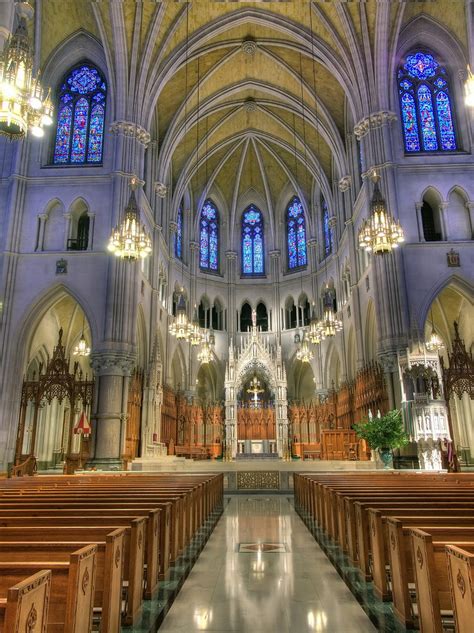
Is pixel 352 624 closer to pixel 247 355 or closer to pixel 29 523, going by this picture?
pixel 29 523

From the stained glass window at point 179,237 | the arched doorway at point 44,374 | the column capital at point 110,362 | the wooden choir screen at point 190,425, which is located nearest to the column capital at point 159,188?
the stained glass window at point 179,237

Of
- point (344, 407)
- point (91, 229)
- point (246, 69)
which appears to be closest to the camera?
point (91, 229)

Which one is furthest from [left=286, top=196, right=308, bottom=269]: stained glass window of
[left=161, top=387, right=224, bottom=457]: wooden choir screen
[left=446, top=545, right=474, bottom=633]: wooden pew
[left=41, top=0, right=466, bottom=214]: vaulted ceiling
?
[left=446, top=545, right=474, bottom=633]: wooden pew

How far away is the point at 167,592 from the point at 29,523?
5.89 feet

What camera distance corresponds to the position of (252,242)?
1629 inches

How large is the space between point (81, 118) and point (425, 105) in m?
17.3

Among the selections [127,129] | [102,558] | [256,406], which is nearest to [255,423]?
[256,406]

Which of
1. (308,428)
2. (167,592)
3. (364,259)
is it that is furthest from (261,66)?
(167,592)

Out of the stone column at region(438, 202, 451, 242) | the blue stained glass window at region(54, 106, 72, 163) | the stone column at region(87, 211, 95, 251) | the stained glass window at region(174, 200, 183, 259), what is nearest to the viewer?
the stone column at region(438, 202, 451, 242)

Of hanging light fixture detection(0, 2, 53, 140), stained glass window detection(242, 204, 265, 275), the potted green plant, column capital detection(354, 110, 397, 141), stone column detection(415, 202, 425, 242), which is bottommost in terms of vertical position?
the potted green plant

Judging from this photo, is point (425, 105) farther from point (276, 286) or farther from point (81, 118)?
point (276, 286)

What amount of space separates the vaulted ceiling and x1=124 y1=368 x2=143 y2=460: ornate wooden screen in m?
12.6

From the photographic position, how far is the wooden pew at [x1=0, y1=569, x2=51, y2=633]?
7.07ft

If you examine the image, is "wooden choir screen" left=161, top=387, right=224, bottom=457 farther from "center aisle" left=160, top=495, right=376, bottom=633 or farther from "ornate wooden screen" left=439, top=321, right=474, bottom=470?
Answer: "center aisle" left=160, top=495, right=376, bottom=633
